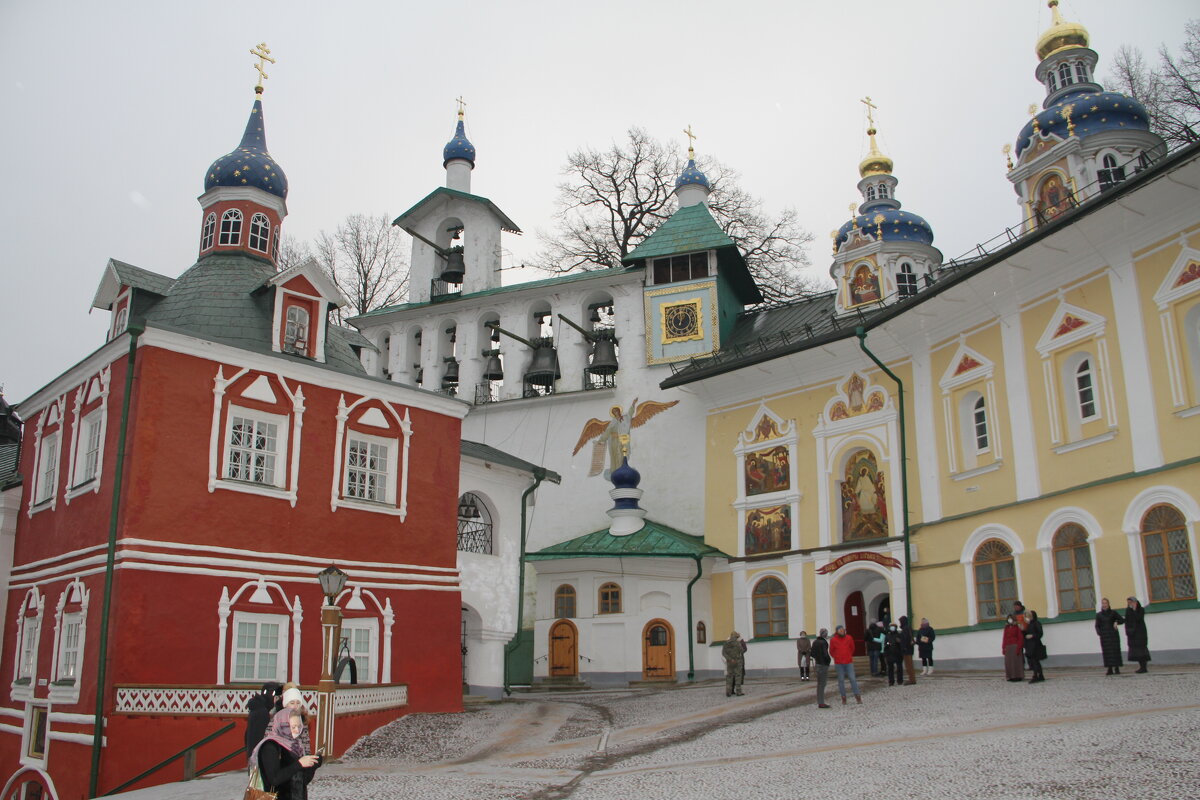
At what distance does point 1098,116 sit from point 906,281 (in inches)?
248

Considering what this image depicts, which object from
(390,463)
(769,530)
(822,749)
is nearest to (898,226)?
(769,530)

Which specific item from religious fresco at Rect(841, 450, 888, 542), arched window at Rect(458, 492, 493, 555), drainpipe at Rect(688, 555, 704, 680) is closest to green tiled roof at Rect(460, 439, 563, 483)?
arched window at Rect(458, 492, 493, 555)

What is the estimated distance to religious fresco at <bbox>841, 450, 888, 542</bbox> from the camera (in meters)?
25.2

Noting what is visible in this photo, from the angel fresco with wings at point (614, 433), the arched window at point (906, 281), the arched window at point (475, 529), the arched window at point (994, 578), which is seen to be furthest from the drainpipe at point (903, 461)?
the arched window at point (475, 529)

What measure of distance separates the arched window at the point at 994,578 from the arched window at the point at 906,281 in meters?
8.98

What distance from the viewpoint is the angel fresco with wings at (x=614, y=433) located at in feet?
104

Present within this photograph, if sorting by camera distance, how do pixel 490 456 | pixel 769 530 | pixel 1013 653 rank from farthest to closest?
1. pixel 769 530
2. pixel 490 456
3. pixel 1013 653

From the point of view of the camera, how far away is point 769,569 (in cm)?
2730

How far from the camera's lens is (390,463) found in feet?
69.1

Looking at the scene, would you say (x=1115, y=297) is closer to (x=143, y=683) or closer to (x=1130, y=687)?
(x=1130, y=687)

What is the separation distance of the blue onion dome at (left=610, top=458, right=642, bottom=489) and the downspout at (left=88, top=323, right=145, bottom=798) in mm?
15157

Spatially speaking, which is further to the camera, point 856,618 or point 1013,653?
point 856,618

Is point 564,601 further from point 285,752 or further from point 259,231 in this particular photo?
point 285,752

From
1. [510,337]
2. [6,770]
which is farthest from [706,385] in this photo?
[6,770]
